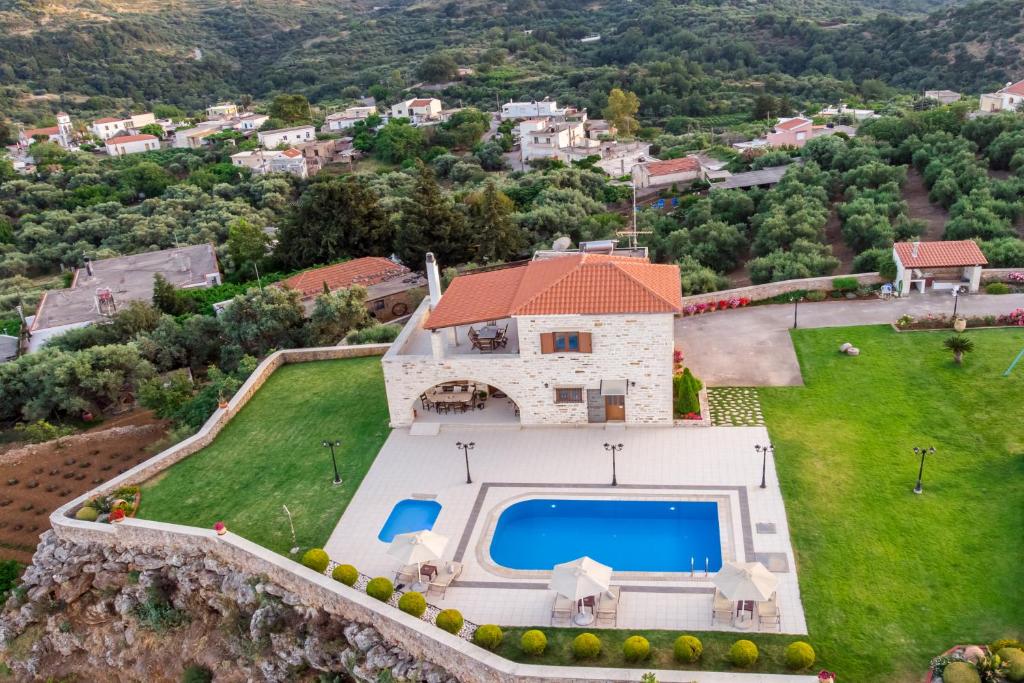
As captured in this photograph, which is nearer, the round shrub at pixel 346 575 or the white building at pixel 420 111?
the round shrub at pixel 346 575

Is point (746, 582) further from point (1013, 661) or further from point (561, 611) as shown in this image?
point (1013, 661)

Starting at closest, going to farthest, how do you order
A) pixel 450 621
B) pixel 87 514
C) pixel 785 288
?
pixel 450 621, pixel 87 514, pixel 785 288

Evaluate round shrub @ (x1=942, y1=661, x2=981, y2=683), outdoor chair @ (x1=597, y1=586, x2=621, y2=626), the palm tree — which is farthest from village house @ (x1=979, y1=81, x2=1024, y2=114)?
outdoor chair @ (x1=597, y1=586, x2=621, y2=626)

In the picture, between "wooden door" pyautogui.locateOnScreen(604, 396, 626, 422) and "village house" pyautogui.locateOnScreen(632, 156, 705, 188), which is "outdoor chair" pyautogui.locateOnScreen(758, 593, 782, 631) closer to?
"wooden door" pyautogui.locateOnScreen(604, 396, 626, 422)

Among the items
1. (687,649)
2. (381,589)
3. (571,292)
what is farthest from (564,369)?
(687,649)

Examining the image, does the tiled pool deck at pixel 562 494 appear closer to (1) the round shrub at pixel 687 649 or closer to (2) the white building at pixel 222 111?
(1) the round shrub at pixel 687 649

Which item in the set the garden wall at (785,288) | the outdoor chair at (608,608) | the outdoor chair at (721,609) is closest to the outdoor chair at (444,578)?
the outdoor chair at (608,608)
